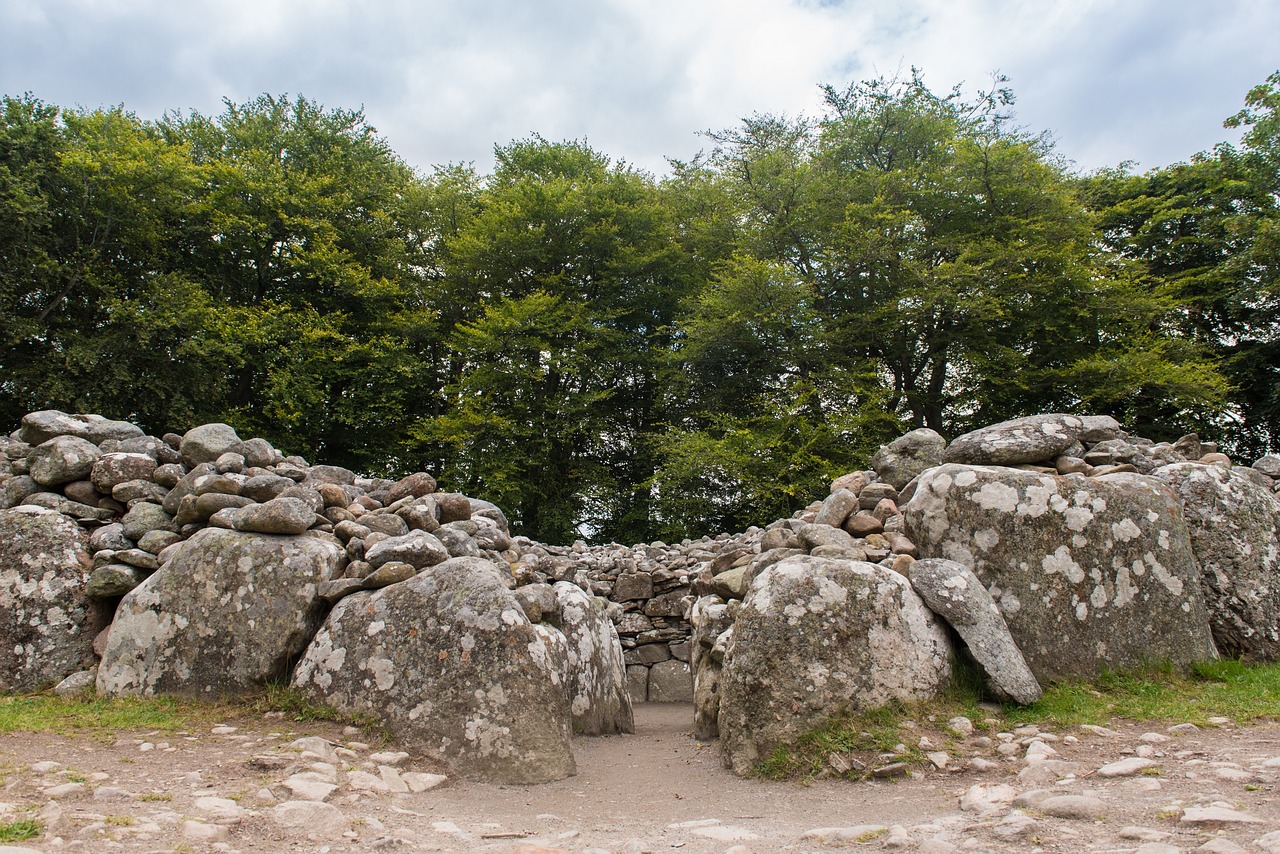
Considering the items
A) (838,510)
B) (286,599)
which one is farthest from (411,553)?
(838,510)

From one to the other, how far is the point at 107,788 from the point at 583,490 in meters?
20.6

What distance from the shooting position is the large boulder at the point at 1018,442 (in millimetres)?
7477

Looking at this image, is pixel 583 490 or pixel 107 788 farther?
pixel 583 490

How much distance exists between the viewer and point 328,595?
6445mm

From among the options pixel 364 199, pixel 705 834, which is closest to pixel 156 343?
pixel 364 199

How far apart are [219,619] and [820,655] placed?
4985mm

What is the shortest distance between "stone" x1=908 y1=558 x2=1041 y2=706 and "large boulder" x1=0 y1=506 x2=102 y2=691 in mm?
7581

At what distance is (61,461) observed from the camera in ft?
26.5

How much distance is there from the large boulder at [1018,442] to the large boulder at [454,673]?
468cm

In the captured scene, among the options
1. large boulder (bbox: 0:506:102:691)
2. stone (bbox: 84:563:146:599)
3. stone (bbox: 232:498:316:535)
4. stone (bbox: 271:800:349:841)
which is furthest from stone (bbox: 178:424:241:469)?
stone (bbox: 271:800:349:841)

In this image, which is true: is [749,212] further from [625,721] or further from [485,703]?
[485,703]

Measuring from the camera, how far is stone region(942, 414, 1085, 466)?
748cm

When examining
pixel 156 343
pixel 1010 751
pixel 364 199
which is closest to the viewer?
pixel 1010 751

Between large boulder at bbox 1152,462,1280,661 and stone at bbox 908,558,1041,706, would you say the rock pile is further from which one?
large boulder at bbox 1152,462,1280,661
